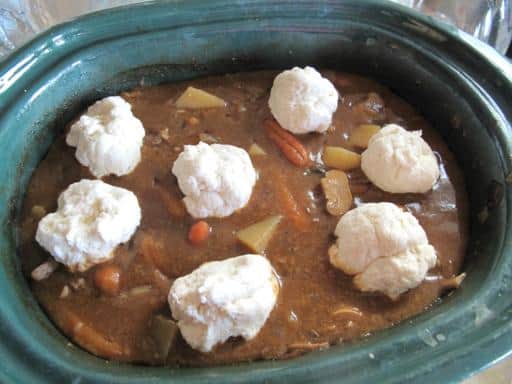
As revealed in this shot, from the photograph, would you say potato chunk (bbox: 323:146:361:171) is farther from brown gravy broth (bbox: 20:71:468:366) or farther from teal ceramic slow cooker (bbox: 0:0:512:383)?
teal ceramic slow cooker (bbox: 0:0:512:383)

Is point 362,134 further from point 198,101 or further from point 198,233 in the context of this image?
point 198,233

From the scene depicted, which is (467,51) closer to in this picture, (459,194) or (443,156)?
(443,156)

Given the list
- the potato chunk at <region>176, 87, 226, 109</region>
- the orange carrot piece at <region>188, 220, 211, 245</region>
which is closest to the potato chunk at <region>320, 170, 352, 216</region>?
the orange carrot piece at <region>188, 220, 211, 245</region>

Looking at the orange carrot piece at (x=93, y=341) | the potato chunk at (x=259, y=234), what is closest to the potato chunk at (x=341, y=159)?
the potato chunk at (x=259, y=234)

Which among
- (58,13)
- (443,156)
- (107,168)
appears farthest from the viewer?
(58,13)

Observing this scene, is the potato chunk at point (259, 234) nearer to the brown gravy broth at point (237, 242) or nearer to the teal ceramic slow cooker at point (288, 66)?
the brown gravy broth at point (237, 242)

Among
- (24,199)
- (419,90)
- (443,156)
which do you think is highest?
(419,90)

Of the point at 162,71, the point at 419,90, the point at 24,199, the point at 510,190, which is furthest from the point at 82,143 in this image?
the point at 510,190
